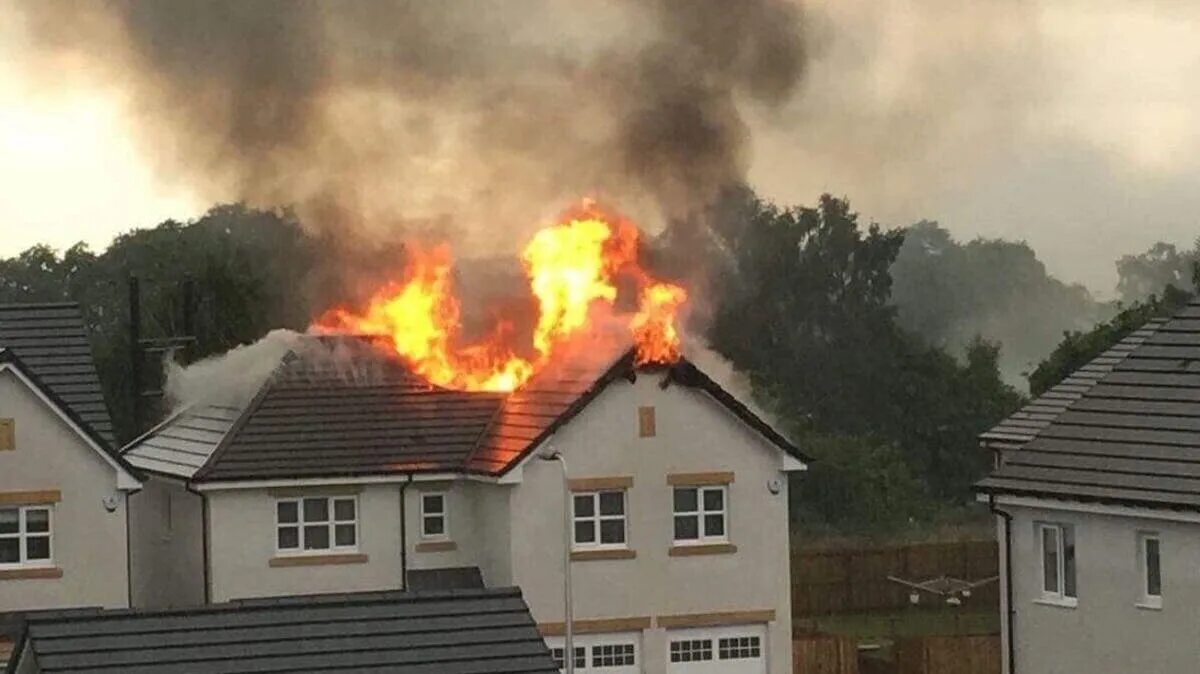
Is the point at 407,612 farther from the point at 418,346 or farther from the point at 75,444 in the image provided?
the point at 418,346

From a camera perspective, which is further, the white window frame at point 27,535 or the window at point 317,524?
the window at point 317,524

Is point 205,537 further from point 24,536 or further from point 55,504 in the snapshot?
point 24,536

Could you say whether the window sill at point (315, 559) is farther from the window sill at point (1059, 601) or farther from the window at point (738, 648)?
the window sill at point (1059, 601)

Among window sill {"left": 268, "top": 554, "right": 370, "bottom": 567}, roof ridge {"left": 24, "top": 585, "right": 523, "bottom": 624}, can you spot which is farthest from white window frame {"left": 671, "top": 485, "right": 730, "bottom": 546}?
roof ridge {"left": 24, "top": 585, "right": 523, "bottom": 624}

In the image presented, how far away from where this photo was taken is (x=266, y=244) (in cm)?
7612

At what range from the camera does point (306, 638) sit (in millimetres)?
32844

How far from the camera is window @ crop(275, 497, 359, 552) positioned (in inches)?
2098

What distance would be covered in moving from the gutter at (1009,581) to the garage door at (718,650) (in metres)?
7.79

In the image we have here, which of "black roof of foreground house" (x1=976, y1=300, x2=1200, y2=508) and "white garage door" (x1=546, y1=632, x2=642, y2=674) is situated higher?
"black roof of foreground house" (x1=976, y1=300, x2=1200, y2=508)

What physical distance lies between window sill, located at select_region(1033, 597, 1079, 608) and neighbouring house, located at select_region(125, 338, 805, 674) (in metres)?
9.05

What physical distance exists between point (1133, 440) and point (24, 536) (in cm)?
2223

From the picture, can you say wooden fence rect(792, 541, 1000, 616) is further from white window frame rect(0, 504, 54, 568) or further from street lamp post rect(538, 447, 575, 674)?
white window frame rect(0, 504, 54, 568)

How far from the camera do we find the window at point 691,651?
53.2 m

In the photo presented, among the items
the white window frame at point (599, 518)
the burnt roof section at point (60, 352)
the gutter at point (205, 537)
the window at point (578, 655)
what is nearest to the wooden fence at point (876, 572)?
the white window frame at point (599, 518)
